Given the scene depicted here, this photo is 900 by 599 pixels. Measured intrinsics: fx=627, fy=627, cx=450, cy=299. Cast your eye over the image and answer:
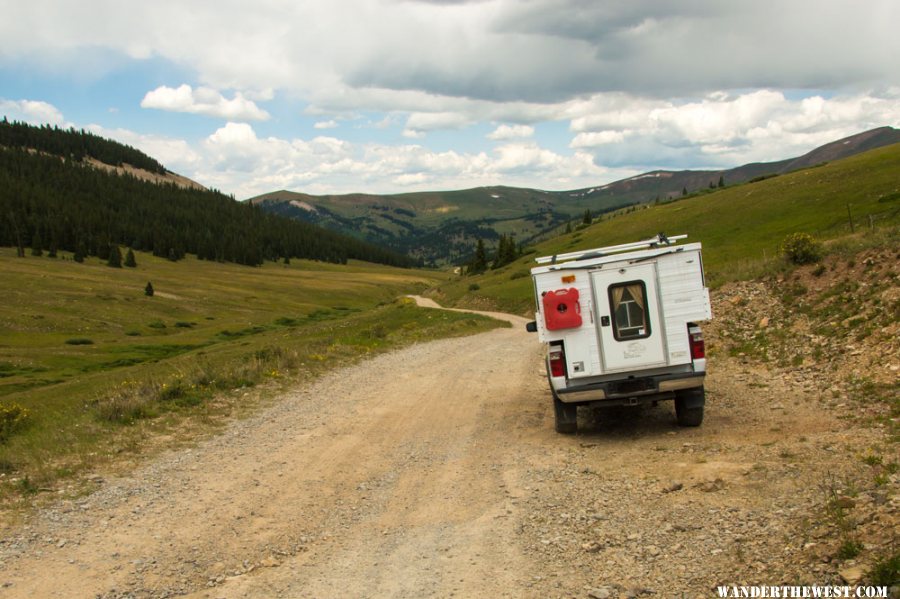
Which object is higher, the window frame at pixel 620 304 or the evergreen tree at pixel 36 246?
the evergreen tree at pixel 36 246

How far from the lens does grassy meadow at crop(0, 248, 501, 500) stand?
13.5 meters

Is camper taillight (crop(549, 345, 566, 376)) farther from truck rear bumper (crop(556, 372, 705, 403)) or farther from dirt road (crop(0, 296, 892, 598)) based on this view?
dirt road (crop(0, 296, 892, 598))

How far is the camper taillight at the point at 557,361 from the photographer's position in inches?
493

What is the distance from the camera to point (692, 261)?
12312 millimetres

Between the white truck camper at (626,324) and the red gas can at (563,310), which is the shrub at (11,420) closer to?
the red gas can at (563,310)

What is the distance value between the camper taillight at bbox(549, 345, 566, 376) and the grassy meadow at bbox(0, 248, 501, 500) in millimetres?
8231

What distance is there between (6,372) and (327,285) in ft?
299

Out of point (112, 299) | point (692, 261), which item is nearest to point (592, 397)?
point (692, 261)

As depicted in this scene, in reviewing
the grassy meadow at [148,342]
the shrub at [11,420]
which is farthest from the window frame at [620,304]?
the shrub at [11,420]

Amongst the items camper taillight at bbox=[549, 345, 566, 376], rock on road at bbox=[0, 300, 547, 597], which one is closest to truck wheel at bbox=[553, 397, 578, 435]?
rock on road at bbox=[0, 300, 547, 597]

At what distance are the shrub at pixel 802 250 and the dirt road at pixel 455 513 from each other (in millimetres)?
9811

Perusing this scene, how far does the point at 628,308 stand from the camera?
Result: 12.5 meters

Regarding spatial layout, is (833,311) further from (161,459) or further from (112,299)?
(112,299)

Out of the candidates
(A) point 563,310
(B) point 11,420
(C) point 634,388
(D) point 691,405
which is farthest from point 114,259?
(D) point 691,405
